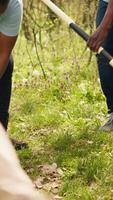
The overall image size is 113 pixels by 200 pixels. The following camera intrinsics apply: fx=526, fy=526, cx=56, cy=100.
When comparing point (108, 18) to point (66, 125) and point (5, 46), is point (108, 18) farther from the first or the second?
point (66, 125)

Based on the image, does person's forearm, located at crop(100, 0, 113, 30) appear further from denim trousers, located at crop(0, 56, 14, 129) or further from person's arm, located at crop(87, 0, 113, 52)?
denim trousers, located at crop(0, 56, 14, 129)

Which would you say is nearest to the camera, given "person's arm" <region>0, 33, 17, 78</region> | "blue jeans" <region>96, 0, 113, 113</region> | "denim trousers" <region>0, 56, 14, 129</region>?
"person's arm" <region>0, 33, 17, 78</region>

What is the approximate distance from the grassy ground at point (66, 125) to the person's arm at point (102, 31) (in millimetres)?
734

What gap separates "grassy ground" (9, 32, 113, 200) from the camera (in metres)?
3.35

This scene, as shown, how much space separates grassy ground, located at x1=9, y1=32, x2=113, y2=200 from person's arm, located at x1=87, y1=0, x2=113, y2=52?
0.73 meters

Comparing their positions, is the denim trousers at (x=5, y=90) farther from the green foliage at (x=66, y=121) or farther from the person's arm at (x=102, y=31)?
the person's arm at (x=102, y=31)

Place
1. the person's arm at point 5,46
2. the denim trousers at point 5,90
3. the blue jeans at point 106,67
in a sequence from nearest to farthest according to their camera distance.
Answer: the person's arm at point 5,46 < the denim trousers at point 5,90 < the blue jeans at point 106,67

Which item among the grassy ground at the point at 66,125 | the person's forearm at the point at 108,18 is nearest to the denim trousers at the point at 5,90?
the grassy ground at the point at 66,125

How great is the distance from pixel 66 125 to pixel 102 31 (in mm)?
1053

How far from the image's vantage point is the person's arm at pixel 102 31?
3.83 metres

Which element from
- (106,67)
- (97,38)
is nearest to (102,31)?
(97,38)

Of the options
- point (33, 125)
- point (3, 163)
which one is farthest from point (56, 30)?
point (3, 163)

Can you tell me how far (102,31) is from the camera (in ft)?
12.6

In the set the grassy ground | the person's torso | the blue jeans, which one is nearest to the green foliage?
the grassy ground
